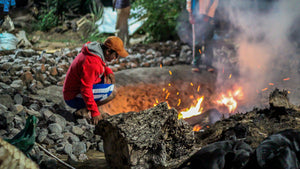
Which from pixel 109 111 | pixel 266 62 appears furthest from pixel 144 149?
pixel 266 62

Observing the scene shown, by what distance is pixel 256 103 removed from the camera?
5.26 meters

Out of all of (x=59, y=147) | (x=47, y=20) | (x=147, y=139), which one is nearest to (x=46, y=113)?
(x=59, y=147)

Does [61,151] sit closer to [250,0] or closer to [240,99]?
[240,99]

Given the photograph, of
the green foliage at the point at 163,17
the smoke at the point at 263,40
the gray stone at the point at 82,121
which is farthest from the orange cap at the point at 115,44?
the green foliage at the point at 163,17

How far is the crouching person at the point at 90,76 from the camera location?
383 centimetres

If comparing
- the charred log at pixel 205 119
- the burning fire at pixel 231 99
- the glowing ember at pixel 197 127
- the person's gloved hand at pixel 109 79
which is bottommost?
the burning fire at pixel 231 99

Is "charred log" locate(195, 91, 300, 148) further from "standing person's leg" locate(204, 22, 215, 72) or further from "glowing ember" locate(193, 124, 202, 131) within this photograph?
"standing person's leg" locate(204, 22, 215, 72)

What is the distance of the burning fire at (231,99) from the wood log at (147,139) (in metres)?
2.57

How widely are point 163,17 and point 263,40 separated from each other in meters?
3.69

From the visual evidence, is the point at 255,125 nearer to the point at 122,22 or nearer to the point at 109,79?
the point at 109,79

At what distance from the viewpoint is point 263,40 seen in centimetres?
713

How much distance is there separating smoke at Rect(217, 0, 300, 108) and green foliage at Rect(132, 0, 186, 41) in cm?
210

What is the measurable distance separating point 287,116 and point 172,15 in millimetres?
7021

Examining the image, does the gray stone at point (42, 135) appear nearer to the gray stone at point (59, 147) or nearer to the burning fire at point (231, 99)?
the gray stone at point (59, 147)
